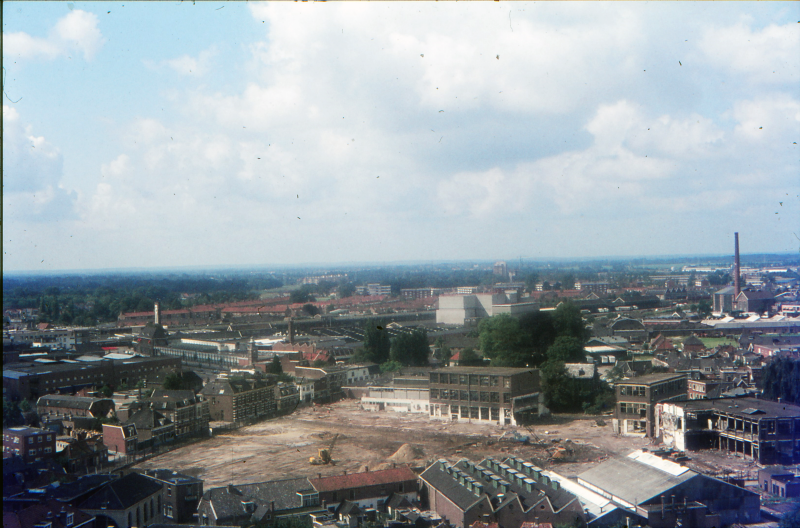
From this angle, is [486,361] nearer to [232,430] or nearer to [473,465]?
[232,430]

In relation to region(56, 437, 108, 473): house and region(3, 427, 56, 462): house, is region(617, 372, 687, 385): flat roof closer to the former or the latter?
region(56, 437, 108, 473): house

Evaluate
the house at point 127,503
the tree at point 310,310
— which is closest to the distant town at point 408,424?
the house at point 127,503

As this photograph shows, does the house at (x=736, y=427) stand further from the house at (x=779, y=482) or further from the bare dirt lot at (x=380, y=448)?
the house at (x=779, y=482)

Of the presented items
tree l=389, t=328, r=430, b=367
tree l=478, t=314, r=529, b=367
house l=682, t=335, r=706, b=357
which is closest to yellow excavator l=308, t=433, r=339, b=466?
tree l=478, t=314, r=529, b=367

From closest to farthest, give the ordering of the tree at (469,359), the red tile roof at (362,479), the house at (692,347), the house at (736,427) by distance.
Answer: the red tile roof at (362,479) < the house at (736,427) < the tree at (469,359) < the house at (692,347)

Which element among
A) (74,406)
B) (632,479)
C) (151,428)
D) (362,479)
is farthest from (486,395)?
(74,406)
